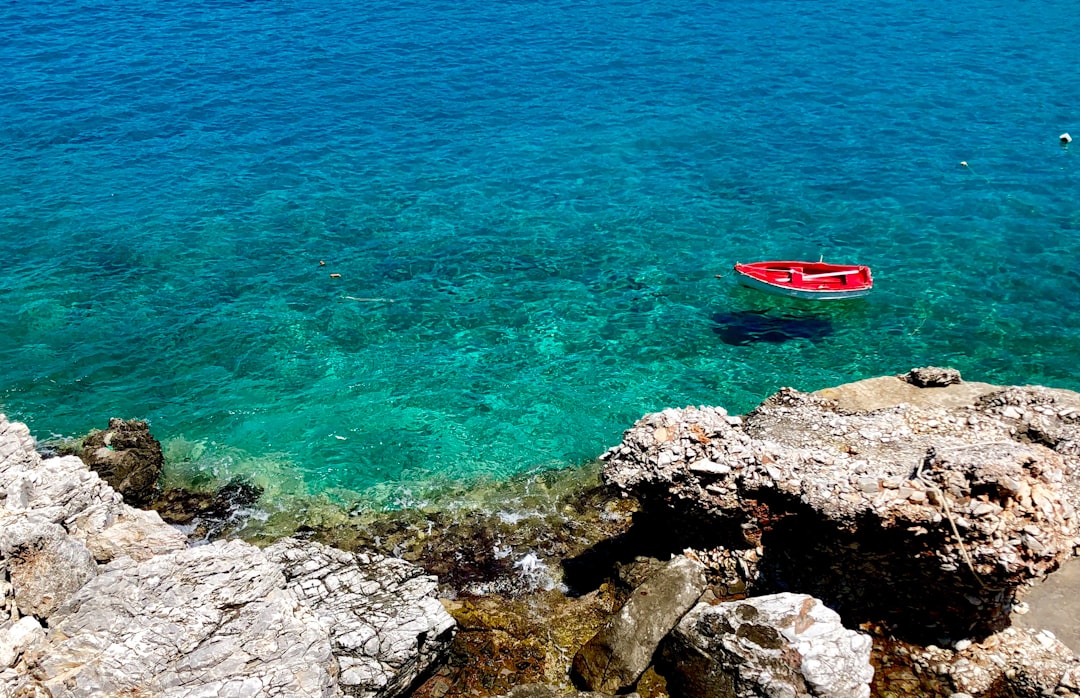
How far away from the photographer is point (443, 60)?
2055 inches

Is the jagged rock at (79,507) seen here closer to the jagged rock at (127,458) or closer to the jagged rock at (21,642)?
the jagged rock at (21,642)

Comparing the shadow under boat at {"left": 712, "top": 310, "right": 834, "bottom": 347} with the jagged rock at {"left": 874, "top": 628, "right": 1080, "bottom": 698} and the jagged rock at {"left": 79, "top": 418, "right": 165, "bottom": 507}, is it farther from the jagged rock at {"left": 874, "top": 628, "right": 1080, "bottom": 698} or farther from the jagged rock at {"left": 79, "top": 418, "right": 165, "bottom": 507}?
the jagged rock at {"left": 79, "top": 418, "right": 165, "bottom": 507}

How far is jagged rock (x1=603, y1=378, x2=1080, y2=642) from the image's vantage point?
45.8 feet

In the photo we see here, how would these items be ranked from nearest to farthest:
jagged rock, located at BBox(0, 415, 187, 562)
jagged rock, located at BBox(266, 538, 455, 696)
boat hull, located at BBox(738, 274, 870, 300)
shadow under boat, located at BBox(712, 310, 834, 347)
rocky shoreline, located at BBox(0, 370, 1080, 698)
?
rocky shoreline, located at BBox(0, 370, 1080, 698)
jagged rock, located at BBox(266, 538, 455, 696)
jagged rock, located at BBox(0, 415, 187, 562)
shadow under boat, located at BBox(712, 310, 834, 347)
boat hull, located at BBox(738, 274, 870, 300)

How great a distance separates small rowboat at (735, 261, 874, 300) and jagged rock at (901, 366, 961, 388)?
7.48 m

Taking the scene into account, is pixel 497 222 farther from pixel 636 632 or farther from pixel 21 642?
pixel 21 642

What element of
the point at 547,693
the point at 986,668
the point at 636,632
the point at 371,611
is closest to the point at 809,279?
the point at 986,668

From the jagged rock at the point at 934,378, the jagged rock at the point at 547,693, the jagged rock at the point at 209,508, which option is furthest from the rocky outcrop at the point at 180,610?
the jagged rock at the point at 934,378

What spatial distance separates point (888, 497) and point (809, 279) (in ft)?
52.8

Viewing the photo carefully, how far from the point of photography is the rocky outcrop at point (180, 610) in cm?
1341

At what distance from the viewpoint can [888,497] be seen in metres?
14.8

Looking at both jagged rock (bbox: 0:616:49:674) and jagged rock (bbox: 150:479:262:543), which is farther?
jagged rock (bbox: 150:479:262:543)

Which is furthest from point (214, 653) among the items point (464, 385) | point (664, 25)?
point (664, 25)

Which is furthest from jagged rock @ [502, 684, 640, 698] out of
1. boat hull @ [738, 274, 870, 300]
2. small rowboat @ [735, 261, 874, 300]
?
small rowboat @ [735, 261, 874, 300]
